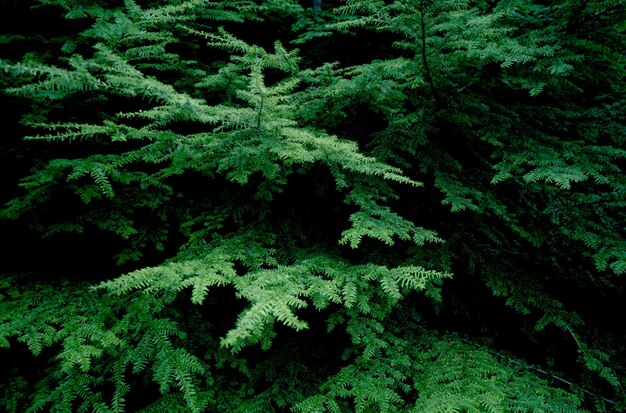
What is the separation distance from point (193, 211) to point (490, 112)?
116 inches

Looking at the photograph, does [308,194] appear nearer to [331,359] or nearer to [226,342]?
[331,359]

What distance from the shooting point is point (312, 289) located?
208 cm

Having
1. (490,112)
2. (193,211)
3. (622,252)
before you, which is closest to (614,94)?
(490,112)

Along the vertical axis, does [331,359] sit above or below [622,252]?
below

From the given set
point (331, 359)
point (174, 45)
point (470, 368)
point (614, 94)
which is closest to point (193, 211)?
point (331, 359)

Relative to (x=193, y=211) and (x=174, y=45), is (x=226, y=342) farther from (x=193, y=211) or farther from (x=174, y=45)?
(x=174, y=45)

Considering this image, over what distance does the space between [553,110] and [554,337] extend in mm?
2141

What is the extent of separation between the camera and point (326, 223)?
11.3 feet

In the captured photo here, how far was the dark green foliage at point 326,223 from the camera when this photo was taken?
2.21 m

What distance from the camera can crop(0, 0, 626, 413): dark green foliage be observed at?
2213mm

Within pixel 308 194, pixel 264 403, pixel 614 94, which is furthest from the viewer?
pixel 614 94

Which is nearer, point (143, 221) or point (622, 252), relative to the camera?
point (622, 252)

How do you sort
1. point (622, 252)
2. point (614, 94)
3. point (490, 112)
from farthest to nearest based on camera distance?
point (614, 94) < point (490, 112) < point (622, 252)

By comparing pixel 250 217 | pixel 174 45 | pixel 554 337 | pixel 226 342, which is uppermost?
pixel 174 45
